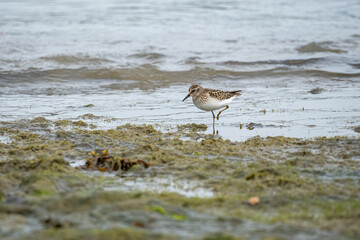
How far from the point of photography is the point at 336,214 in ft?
12.5

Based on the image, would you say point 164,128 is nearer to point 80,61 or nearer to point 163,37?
point 80,61

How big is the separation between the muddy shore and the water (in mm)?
1423

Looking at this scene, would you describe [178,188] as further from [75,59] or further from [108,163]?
[75,59]

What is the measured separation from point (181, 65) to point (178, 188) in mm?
10630

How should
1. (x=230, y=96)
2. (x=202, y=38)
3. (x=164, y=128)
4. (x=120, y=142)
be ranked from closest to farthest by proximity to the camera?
1. (x=120, y=142)
2. (x=164, y=128)
3. (x=230, y=96)
4. (x=202, y=38)

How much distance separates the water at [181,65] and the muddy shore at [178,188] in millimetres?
1423

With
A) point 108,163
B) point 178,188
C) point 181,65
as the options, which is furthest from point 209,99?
point 181,65

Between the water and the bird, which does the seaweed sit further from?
the bird

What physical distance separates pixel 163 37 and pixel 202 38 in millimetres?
1631

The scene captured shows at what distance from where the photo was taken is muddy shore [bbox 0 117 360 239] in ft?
11.3

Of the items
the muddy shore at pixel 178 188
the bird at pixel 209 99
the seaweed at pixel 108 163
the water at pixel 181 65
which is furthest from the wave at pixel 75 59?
the seaweed at pixel 108 163

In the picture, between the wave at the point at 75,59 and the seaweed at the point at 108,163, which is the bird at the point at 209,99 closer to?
the seaweed at the point at 108,163

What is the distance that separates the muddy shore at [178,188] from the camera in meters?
3.45

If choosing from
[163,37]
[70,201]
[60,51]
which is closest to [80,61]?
[60,51]
